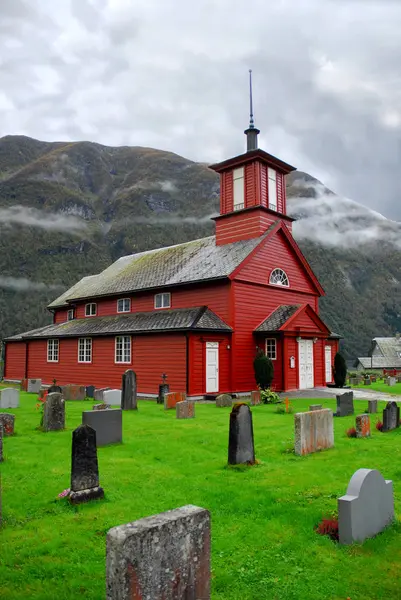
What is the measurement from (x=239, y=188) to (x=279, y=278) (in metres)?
6.07

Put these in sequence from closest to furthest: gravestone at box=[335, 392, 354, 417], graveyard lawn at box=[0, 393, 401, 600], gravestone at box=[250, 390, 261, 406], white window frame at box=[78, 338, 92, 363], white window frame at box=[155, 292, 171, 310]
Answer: graveyard lawn at box=[0, 393, 401, 600] < gravestone at box=[335, 392, 354, 417] < gravestone at box=[250, 390, 261, 406] < white window frame at box=[155, 292, 171, 310] < white window frame at box=[78, 338, 92, 363]

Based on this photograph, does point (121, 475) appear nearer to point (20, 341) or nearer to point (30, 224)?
point (20, 341)

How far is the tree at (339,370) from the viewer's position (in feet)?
92.4

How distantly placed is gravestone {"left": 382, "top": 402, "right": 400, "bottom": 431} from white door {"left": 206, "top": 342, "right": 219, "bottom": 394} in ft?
37.8

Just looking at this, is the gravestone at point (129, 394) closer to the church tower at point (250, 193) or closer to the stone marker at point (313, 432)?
the stone marker at point (313, 432)

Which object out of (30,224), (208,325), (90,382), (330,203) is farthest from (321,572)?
(330,203)

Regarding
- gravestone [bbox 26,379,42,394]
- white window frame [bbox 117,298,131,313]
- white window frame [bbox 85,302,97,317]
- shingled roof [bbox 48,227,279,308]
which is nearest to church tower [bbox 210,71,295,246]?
shingled roof [bbox 48,227,279,308]

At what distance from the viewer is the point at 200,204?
153250 millimetres

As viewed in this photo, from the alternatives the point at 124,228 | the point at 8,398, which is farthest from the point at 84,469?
the point at 124,228

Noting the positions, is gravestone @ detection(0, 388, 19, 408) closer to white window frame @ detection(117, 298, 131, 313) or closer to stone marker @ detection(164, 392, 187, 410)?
stone marker @ detection(164, 392, 187, 410)

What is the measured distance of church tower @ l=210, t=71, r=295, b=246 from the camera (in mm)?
27516

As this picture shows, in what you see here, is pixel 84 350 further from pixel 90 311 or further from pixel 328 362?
pixel 328 362

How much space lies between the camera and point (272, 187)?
29.2m

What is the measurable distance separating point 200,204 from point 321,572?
500 feet
